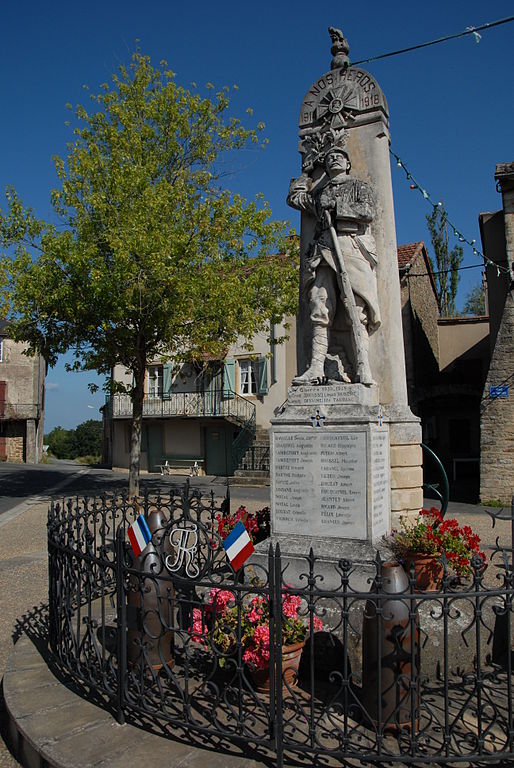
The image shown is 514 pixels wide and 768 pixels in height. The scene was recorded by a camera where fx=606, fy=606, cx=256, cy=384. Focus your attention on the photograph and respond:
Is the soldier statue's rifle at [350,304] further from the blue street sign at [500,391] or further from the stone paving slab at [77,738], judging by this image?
the blue street sign at [500,391]

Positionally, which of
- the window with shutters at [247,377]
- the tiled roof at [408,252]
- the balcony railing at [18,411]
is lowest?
the balcony railing at [18,411]

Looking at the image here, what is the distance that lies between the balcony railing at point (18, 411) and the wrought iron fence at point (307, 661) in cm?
3237

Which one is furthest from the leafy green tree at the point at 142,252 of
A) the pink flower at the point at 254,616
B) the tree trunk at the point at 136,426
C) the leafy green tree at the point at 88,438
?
the leafy green tree at the point at 88,438

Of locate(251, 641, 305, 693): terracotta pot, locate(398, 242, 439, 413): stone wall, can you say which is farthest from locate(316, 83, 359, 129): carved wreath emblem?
locate(398, 242, 439, 413): stone wall

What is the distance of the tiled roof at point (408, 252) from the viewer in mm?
20794

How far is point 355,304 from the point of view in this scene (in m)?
5.64

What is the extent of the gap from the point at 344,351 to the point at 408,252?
1712cm

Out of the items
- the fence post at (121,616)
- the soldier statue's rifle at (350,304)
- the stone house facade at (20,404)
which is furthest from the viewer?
the stone house facade at (20,404)

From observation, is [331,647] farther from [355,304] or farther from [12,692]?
[355,304]

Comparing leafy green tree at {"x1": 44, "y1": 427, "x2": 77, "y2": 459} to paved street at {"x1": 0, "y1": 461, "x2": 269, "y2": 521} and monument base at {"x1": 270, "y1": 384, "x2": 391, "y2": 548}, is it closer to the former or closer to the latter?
paved street at {"x1": 0, "y1": 461, "x2": 269, "y2": 521}

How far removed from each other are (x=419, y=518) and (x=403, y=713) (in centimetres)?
226

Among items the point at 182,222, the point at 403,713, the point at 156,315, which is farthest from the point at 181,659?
the point at 182,222

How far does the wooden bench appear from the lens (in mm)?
26853

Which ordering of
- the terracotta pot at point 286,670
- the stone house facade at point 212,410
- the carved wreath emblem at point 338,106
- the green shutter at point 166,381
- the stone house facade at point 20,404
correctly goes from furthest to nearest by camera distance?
the stone house facade at point 20,404, the green shutter at point 166,381, the stone house facade at point 212,410, the carved wreath emblem at point 338,106, the terracotta pot at point 286,670
